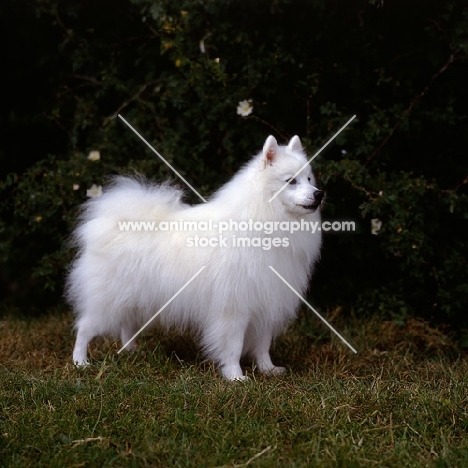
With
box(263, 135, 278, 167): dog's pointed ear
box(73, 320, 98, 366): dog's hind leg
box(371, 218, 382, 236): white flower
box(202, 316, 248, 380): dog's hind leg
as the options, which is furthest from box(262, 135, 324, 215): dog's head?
box(73, 320, 98, 366): dog's hind leg

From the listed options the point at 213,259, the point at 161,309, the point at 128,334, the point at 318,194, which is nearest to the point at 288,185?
the point at 318,194

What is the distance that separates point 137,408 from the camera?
3.57 m

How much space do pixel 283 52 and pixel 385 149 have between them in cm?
107

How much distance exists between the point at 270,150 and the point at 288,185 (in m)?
0.22

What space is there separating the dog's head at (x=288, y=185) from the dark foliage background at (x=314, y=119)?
101cm

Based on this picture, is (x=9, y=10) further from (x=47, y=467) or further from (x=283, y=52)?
(x=47, y=467)

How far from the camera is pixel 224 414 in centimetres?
350

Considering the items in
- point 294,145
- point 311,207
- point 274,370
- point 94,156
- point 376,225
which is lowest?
point 274,370

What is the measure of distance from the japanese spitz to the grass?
0.25 m

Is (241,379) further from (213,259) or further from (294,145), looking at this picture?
(294,145)

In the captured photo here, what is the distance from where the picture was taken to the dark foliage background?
17.4 ft

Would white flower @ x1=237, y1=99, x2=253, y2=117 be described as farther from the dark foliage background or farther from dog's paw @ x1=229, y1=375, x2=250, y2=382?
dog's paw @ x1=229, y1=375, x2=250, y2=382

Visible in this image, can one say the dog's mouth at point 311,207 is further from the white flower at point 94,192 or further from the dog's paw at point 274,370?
the white flower at point 94,192

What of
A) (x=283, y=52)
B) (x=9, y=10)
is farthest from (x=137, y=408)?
(x=9, y=10)
